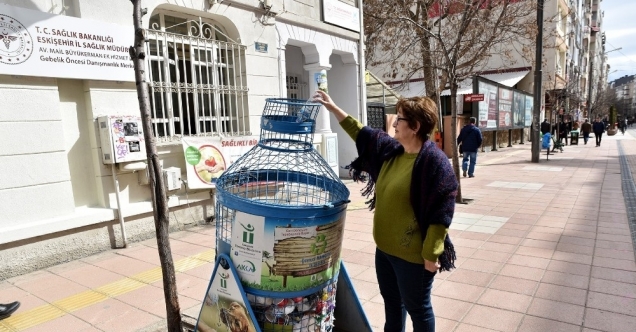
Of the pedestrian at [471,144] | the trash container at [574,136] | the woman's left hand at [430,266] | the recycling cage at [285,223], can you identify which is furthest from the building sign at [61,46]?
the trash container at [574,136]

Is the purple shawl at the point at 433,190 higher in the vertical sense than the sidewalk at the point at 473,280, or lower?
higher

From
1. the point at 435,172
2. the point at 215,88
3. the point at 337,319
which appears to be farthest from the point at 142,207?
the point at 435,172

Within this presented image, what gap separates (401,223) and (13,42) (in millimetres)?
4381

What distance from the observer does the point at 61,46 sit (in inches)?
178

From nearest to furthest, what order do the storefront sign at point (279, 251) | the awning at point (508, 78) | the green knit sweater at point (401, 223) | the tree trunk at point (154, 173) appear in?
1. the storefront sign at point (279, 251)
2. the green knit sweater at point (401, 223)
3. the tree trunk at point (154, 173)
4. the awning at point (508, 78)

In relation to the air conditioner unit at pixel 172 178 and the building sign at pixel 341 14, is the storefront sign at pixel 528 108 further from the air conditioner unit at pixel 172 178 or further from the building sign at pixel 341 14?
the air conditioner unit at pixel 172 178

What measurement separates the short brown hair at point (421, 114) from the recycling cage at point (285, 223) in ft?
1.74

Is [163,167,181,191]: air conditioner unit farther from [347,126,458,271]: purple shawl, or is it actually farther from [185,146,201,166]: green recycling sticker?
[347,126,458,271]: purple shawl

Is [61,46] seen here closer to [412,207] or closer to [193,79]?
[193,79]

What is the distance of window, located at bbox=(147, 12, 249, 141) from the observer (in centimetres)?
578

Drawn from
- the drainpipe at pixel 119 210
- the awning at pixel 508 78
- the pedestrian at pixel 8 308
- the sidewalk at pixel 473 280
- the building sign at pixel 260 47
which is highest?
the awning at pixel 508 78

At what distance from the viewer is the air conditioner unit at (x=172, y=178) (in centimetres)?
556

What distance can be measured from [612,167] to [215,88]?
522 inches

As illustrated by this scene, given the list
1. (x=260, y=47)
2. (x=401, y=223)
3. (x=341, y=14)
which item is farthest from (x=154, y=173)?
(x=341, y=14)
